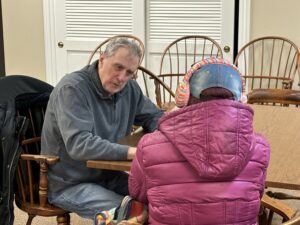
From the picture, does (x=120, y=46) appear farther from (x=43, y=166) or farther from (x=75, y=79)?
(x=43, y=166)

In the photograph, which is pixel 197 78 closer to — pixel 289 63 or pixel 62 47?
pixel 289 63

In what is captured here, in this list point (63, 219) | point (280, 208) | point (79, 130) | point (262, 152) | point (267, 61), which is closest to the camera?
point (262, 152)

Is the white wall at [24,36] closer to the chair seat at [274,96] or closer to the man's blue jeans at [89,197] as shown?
the chair seat at [274,96]

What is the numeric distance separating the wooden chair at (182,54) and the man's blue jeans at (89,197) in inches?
82.9

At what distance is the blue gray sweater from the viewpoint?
1973mm

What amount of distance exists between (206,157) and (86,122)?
2.42 ft

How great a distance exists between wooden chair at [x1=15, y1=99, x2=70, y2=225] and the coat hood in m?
0.82

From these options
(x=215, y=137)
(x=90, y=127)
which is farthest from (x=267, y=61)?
(x=215, y=137)

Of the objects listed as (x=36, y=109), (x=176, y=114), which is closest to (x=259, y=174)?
(x=176, y=114)

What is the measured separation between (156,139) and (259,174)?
31 cm

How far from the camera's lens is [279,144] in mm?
2039

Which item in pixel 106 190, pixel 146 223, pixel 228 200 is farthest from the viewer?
pixel 106 190

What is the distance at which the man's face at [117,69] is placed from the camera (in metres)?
2.06

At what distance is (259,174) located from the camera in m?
1.50
